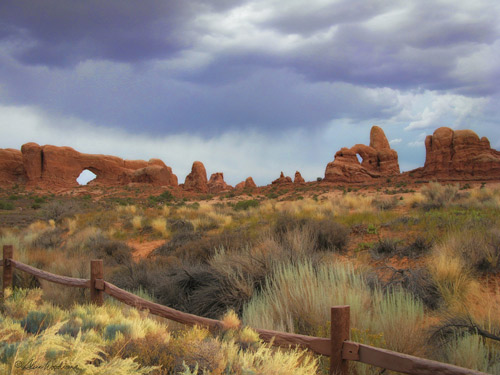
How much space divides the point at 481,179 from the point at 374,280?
45773 mm

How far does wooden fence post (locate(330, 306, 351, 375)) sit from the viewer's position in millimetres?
2816

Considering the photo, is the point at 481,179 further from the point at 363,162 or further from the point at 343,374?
the point at 343,374

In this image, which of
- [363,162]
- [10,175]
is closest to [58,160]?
[10,175]

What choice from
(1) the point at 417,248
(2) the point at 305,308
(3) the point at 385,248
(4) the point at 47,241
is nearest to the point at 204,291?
(2) the point at 305,308

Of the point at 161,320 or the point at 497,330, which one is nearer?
the point at 497,330

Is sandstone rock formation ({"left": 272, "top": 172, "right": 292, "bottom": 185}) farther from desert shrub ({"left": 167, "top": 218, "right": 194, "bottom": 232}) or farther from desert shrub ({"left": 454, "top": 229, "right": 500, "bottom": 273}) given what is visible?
desert shrub ({"left": 454, "top": 229, "right": 500, "bottom": 273})

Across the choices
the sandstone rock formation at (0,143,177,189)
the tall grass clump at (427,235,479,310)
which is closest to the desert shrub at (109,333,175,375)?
the tall grass clump at (427,235,479,310)

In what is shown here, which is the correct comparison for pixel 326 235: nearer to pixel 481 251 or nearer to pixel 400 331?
pixel 481 251

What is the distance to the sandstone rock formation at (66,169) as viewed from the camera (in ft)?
190

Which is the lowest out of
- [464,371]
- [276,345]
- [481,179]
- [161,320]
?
[161,320]

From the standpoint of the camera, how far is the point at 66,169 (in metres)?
60.2

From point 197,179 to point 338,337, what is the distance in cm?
6200

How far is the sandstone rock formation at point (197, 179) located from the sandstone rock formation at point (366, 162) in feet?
73.5

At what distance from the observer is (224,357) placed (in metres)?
2.40
